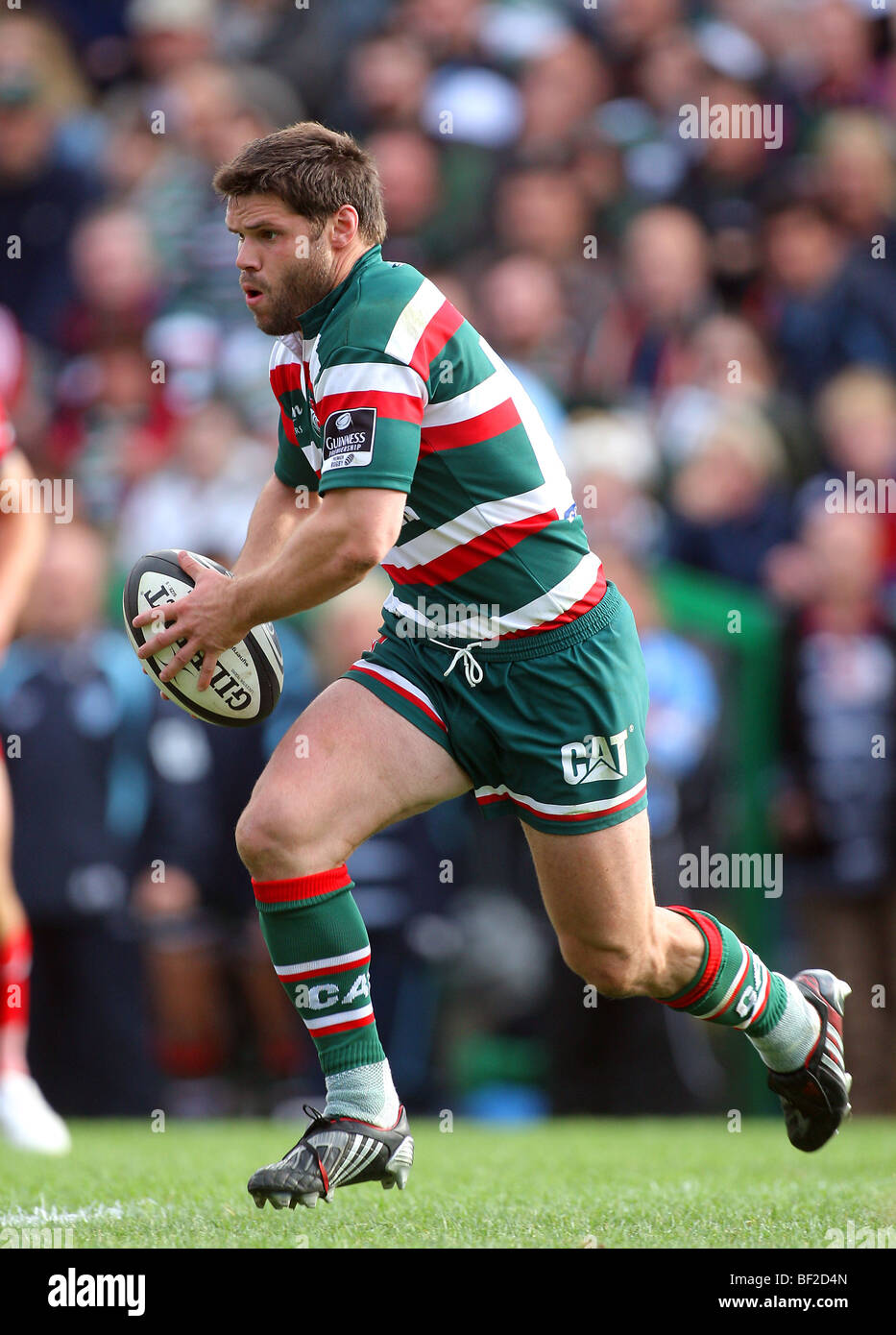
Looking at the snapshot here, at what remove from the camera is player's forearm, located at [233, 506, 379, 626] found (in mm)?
3789

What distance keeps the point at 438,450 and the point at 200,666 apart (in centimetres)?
81

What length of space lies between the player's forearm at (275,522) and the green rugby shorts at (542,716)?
578 millimetres

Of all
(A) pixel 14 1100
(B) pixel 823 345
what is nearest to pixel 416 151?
(B) pixel 823 345

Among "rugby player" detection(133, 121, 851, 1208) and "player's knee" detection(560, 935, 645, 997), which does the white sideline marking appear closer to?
"rugby player" detection(133, 121, 851, 1208)

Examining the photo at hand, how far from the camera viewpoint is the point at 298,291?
4.05m

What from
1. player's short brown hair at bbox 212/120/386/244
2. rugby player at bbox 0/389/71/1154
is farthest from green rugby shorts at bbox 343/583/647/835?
rugby player at bbox 0/389/71/1154

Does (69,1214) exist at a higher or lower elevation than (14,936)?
lower

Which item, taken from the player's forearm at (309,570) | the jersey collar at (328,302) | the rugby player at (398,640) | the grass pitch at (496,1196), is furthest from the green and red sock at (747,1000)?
the jersey collar at (328,302)

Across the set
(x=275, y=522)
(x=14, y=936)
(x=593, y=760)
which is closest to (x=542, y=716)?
(x=593, y=760)

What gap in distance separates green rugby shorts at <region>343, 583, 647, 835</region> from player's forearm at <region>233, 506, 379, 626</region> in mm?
475

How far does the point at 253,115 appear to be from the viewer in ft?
34.5

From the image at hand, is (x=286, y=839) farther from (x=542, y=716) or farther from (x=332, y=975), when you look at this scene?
(x=542, y=716)

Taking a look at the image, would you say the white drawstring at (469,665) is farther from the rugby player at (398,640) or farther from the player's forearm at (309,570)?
the player's forearm at (309,570)

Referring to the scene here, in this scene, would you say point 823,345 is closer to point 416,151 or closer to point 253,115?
point 416,151
